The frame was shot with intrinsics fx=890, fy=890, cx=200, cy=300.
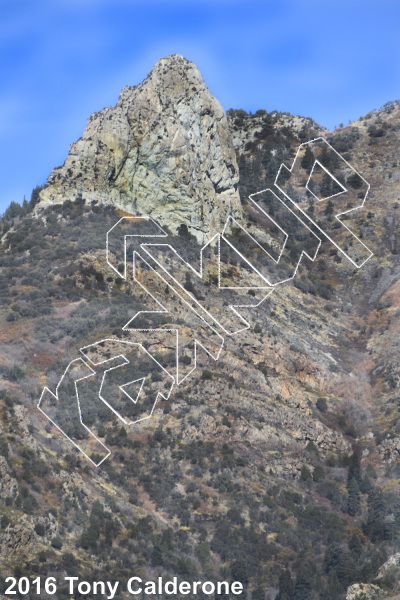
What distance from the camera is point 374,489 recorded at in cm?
5594

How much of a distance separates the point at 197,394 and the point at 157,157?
28.1 metres

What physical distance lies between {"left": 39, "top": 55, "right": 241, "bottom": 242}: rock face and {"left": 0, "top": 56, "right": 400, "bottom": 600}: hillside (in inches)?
6.2

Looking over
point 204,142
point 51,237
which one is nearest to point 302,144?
point 204,142

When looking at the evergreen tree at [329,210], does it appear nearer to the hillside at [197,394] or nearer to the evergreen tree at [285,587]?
the hillside at [197,394]

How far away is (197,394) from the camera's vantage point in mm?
59625

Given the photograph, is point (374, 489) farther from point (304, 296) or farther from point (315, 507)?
point (304, 296)

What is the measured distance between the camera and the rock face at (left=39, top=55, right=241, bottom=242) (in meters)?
80.1

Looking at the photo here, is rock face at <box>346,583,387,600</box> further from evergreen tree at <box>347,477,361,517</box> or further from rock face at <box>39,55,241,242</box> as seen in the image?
rock face at <box>39,55,241,242</box>

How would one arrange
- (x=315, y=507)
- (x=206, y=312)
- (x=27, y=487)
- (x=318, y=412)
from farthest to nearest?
(x=206, y=312), (x=318, y=412), (x=315, y=507), (x=27, y=487)

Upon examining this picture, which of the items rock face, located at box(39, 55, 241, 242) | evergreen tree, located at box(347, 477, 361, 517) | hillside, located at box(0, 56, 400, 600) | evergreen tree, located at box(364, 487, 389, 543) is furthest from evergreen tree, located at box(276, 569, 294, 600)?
rock face, located at box(39, 55, 241, 242)

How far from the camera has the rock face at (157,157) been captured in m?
Result: 80.1

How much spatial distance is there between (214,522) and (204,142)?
44.2 metres

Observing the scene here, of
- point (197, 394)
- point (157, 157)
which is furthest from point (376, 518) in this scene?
point (157, 157)

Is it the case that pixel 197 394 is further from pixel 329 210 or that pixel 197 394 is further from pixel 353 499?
pixel 329 210
